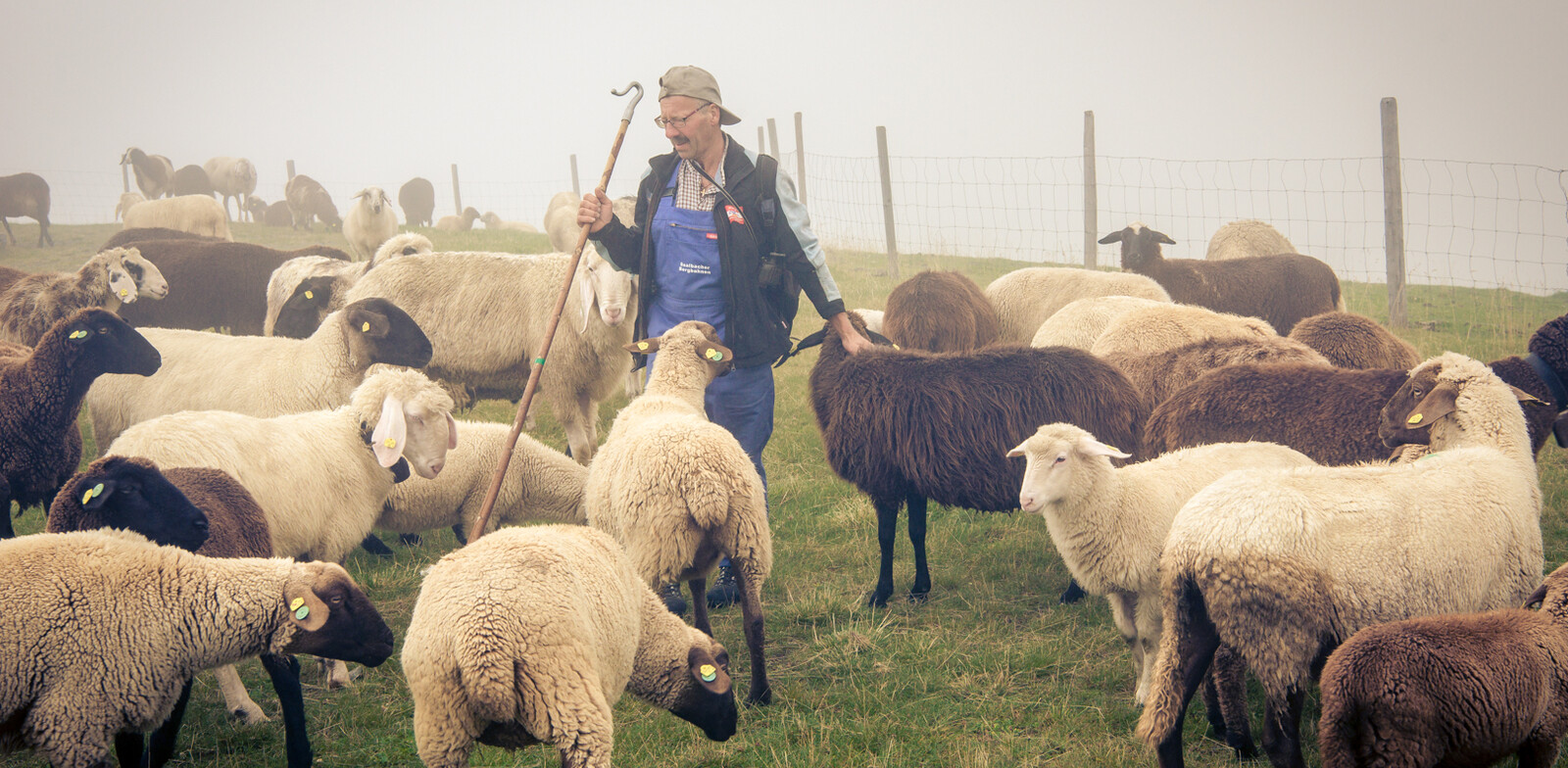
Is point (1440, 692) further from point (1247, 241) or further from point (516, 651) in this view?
point (1247, 241)

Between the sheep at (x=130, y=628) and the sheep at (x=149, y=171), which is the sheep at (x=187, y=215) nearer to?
the sheep at (x=149, y=171)

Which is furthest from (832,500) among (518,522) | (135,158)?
(135,158)

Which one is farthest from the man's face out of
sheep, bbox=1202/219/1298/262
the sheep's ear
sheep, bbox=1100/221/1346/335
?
sheep, bbox=1202/219/1298/262

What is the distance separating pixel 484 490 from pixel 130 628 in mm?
2711

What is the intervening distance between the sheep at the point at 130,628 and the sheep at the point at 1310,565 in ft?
9.28

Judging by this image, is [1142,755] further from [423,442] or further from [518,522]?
[518,522]

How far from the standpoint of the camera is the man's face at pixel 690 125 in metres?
4.98

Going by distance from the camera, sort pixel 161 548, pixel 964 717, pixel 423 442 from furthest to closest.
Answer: pixel 423 442
pixel 964 717
pixel 161 548

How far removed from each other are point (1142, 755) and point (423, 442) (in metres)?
3.74

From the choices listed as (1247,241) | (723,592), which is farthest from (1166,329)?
(1247,241)

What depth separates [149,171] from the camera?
24562mm

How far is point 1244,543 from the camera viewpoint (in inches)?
128

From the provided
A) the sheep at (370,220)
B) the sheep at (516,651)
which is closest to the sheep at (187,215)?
the sheep at (370,220)

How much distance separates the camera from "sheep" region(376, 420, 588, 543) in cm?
569
